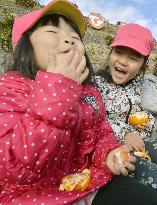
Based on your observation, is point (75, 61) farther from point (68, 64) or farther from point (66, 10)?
point (66, 10)

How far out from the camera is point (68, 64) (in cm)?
181

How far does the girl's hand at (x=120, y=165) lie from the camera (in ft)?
6.40

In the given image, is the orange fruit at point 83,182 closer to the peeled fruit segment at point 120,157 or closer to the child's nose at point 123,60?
the peeled fruit segment at point 120,157

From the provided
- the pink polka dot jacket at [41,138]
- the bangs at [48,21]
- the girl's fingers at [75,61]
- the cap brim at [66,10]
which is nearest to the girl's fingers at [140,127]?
the pink polka dot jacket at [41,138]

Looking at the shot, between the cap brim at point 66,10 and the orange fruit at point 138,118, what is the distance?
40.9 inches

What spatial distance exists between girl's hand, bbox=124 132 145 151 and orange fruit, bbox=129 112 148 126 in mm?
108

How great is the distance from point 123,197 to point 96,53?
1043 cm

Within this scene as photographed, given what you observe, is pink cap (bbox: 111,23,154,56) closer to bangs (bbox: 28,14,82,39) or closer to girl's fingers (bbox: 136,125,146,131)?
girl's fingers (bbox: 136,125,146,131)

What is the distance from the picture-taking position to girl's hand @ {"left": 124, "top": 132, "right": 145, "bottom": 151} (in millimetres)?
2845

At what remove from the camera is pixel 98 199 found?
1.99 metres

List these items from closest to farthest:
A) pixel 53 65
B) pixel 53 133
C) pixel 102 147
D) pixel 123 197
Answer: pixel 53 133 < pixel 53 65 < pixel 123 197 < pixel 102 147

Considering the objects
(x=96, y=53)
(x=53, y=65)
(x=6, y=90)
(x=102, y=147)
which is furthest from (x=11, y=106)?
(x=96, y=53)

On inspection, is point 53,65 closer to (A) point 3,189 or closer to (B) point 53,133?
(B) point 53,133

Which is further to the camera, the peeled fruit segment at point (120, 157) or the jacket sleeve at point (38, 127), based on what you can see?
the peeled fruit segment at point (120, 157)
